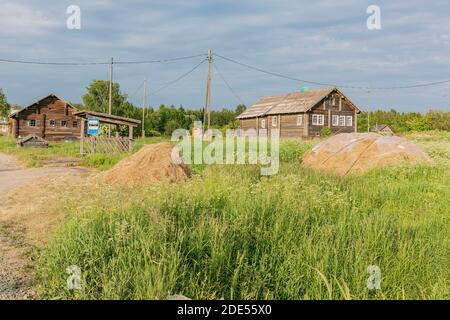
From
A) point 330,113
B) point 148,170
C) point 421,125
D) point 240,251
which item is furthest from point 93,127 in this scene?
point 421,125

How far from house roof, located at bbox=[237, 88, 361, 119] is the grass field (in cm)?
3242

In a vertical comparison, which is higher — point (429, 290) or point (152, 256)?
point (152, 256)

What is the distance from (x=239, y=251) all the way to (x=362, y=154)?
942 cm

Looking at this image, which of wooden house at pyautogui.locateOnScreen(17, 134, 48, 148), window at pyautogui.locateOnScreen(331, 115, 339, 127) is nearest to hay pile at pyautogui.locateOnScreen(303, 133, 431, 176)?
wooden house at pyautogui.locateOnScreen(17, 134, 48, 148)

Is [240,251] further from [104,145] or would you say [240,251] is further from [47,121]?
[47,121]

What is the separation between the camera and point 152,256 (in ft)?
12.2

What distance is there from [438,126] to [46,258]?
56220mm

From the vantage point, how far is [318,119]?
38.2m

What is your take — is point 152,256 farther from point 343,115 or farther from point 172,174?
point 343,115

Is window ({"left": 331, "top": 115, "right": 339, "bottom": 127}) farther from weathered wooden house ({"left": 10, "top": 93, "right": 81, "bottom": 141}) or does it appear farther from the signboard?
weathered wooden house ({"left": 10, "top": 93, "right": 81, "bottom": 141})

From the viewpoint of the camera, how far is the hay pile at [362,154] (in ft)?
38.3

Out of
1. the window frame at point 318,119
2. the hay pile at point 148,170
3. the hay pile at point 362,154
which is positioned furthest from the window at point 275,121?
the hay pile at point 148,170
